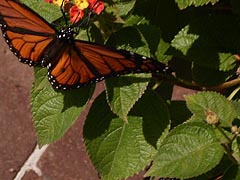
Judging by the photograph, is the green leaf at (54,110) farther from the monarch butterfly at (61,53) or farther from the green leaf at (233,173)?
the green leaf at (233,173)

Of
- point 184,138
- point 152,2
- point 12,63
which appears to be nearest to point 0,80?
point 12,63

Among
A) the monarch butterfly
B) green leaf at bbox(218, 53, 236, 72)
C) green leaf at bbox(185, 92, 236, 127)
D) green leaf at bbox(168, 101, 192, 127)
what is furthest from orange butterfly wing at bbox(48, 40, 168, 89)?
green leaf at bbox(168, 101, 192, 127)

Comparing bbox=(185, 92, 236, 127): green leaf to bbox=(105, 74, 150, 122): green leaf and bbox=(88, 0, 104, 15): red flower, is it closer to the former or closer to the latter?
bbox=(105, 74, 150, 122): green leaf

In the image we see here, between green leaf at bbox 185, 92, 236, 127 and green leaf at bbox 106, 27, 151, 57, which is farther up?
green leaf at bbox 106, 27, 151, 57

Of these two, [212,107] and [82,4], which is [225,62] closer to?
[212,107]

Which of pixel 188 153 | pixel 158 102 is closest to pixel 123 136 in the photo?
pixel 158 102

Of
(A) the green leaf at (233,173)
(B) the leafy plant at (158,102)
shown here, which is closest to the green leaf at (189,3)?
(B) the leafy plant at (158,102)
